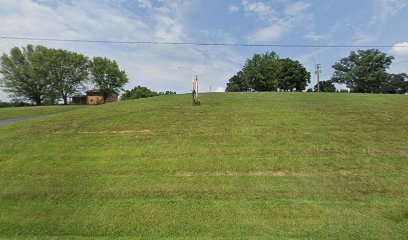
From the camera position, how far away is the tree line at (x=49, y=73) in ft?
172

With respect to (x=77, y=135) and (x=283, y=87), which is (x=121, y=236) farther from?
(x=283, y=87)

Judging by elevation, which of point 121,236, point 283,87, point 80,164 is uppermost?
point 283,87

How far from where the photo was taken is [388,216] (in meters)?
4.94

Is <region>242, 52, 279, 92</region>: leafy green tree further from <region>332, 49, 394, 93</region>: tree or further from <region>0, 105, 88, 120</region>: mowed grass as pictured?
<region>0, 105, 88, 120</region>: mowed grass

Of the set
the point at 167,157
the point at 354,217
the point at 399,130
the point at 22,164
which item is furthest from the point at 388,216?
the point at 22,164

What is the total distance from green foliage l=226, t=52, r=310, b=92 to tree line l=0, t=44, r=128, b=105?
1250 inches

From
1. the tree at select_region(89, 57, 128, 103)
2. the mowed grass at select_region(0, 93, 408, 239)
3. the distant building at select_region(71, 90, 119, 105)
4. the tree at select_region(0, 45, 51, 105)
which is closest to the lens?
the mowed grass at select_region(0, 93, 408, 239)

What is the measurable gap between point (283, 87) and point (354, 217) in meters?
74.2

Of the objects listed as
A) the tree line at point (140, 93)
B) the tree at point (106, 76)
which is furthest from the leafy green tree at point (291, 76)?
the tree at point (106, 76)

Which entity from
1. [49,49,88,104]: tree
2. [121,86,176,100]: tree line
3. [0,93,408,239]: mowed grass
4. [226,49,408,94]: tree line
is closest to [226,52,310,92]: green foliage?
[226,49,408,94]: tree line

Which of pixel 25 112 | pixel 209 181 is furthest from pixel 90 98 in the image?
pixel 209 181

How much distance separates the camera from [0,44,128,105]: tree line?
5247cm

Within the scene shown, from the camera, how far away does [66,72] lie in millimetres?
55875

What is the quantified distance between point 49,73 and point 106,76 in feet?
36.1
